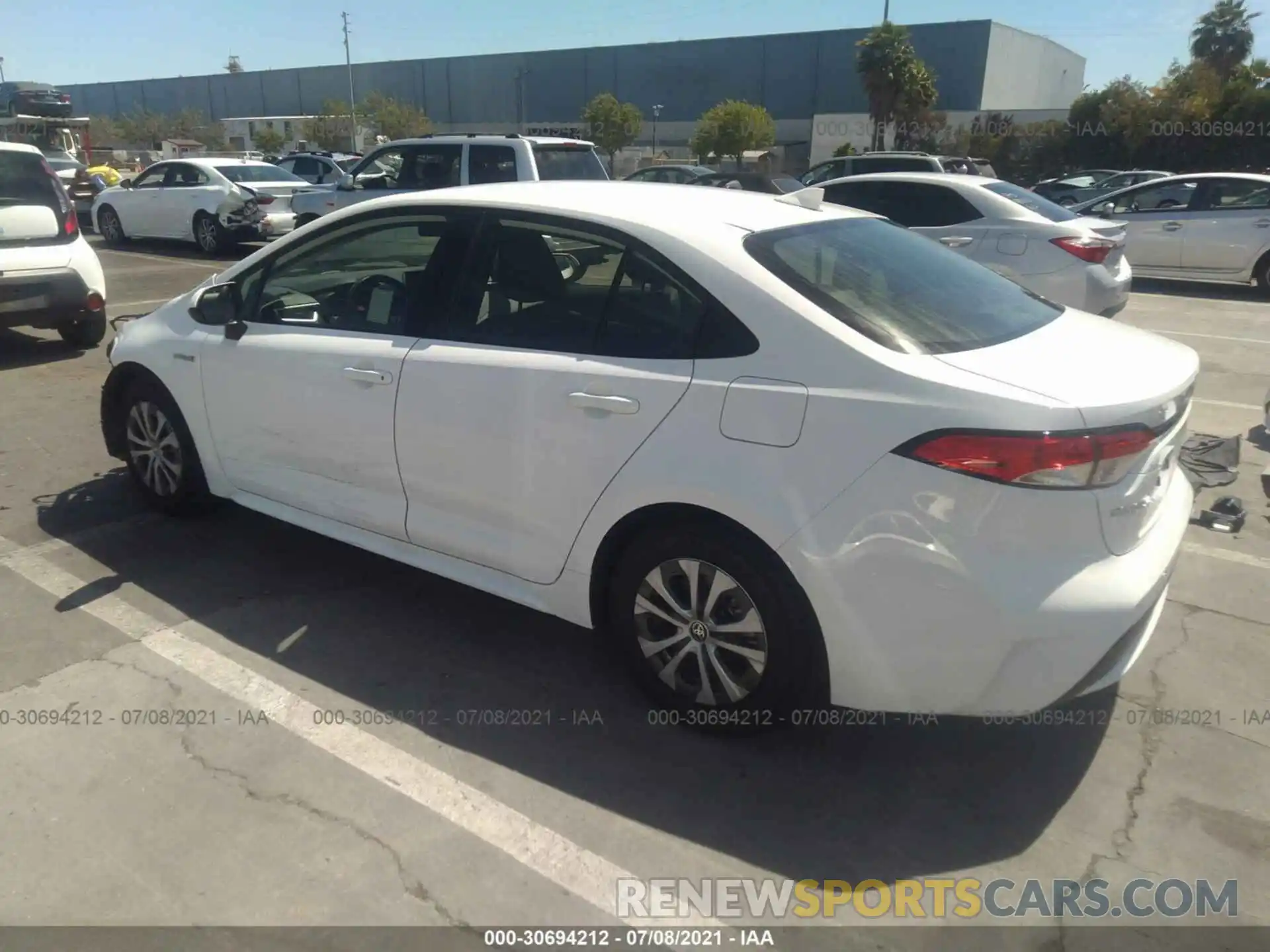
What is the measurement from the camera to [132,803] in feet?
9.36

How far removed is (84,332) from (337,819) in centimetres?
768

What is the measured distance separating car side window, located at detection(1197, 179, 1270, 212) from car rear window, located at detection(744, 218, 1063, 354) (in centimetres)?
1152

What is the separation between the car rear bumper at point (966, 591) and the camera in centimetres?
251

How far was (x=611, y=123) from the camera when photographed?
64062 millimetres

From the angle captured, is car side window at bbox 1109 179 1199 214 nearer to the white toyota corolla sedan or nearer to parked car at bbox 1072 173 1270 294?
parked car at bbox 1072 173 1270 294

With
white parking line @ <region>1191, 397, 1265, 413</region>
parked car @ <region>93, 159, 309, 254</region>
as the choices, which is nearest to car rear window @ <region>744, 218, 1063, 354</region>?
white parking line @ <region>1191, 397, 1265, 413</region>

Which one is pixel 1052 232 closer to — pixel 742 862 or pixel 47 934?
pixel 742 862

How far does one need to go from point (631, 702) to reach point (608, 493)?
0.83 metres

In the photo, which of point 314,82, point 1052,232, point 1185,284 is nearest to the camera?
point 1052,232

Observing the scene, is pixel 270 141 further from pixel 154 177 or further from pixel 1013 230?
pixel 1013 230

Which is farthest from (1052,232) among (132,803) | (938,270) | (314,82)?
(314,82)

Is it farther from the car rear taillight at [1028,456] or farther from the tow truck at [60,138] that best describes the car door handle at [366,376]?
the tow truck at [60,138]

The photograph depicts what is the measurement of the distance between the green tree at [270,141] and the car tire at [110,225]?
54855mm

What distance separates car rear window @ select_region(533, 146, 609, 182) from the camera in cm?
1072
